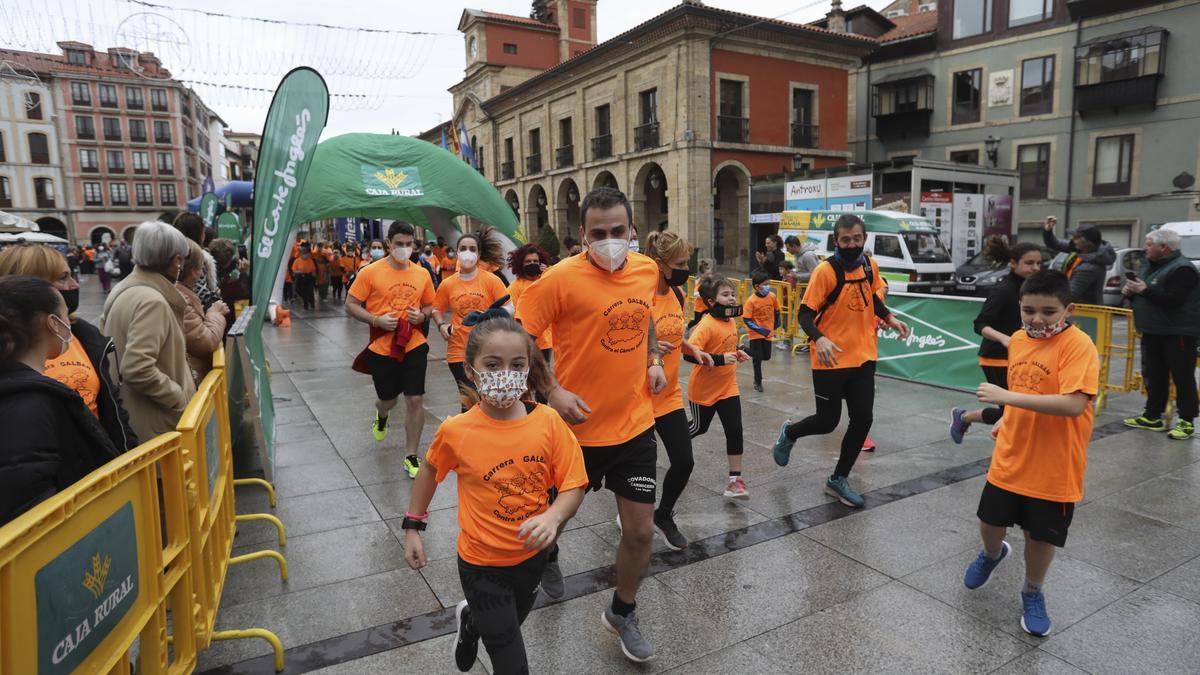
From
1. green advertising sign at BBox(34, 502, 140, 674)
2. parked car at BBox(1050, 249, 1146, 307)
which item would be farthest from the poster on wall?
green advertising sign at BBox(34, 502, 140, 674)

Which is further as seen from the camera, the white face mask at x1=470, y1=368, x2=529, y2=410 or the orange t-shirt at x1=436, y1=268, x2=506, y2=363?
the orange t-shirt at x1=436, y1=268, x2=506, y2=363

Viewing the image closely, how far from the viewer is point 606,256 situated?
3.04 metres

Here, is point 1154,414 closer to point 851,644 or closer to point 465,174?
point 851,644

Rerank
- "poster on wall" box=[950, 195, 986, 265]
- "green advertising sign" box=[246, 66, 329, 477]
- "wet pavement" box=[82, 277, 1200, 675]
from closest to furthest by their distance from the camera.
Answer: "wet pavement" box=[82, 277, 1200, 675], "green advertising sign" box=[246, 66, 329, 477], "poster on wall" box=[950, 195, 986, 265]

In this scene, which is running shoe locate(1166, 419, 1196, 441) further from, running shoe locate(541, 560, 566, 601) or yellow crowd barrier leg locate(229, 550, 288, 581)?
yellow crowd barrier leg locate(229, 550, 288, 581)

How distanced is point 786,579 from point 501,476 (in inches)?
80.8

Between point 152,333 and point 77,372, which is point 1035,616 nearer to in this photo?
point 77,372

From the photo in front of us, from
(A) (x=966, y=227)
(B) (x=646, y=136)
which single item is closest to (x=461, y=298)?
(A) (x=966, y=227)

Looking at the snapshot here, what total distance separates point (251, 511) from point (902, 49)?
→ 3586cm

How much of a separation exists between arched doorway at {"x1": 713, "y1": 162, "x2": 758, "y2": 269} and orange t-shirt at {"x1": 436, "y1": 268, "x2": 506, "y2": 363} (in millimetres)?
23630

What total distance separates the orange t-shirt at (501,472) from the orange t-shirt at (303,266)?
18155mm

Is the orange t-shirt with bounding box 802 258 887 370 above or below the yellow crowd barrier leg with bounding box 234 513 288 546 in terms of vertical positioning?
above

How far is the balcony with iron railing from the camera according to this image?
95.7ft

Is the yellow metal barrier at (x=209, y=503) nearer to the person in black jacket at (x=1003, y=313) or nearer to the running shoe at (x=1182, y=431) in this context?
the person in black jacket at (x=1003, y=313)
